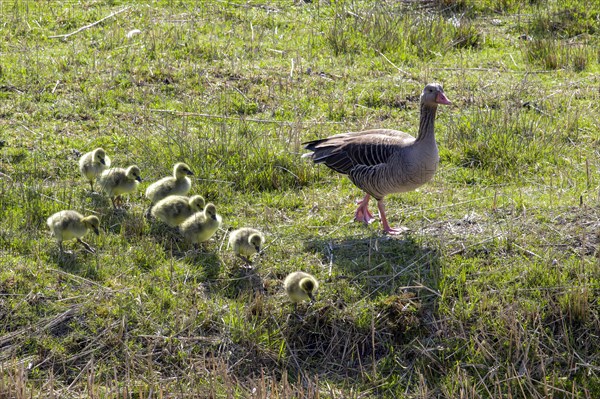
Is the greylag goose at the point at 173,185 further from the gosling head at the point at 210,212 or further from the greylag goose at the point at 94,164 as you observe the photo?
the gosling head at the point at 210,212

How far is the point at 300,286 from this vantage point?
6797mm

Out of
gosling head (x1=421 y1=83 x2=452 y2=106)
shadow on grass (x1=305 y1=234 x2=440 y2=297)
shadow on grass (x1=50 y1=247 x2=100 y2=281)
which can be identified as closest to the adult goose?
gosling head (x1=421 y1=83 x2=452 y2=106)

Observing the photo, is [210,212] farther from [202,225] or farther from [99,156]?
[99,156]

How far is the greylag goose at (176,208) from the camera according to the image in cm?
782

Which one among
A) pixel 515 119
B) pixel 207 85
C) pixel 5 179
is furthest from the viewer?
pixel 207 85

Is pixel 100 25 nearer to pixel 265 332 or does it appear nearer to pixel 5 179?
pixel 5 179

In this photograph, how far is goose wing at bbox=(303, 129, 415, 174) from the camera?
8094 mm

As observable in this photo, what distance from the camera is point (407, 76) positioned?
37.7ft

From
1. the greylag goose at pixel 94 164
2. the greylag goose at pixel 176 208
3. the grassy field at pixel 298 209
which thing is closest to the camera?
the grassy field at pixel 298 209

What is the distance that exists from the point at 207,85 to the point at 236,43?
4.84ft

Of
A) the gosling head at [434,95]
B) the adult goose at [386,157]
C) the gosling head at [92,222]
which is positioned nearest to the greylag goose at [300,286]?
the adult goose at [386,157]

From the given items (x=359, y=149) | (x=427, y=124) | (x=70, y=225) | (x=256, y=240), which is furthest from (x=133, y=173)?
(x=427, y=124)

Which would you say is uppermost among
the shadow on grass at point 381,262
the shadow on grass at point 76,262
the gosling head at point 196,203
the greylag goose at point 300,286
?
the gosling head at point 196,203

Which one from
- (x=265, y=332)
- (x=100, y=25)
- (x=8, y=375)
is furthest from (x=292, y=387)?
(x=100, y=25)
